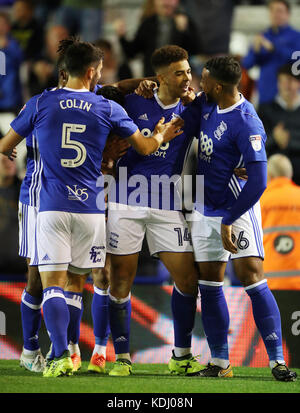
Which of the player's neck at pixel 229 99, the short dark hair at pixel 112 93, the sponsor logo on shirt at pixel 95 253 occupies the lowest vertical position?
the sponsor logo on shirt at pixel 95 253

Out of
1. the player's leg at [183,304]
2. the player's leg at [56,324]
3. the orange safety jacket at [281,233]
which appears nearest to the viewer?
the player's leg at [56,324]

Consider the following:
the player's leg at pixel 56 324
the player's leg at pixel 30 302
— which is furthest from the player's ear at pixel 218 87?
the player's leg at pixel 56 324

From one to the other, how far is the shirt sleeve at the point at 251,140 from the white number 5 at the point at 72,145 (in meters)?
1.04

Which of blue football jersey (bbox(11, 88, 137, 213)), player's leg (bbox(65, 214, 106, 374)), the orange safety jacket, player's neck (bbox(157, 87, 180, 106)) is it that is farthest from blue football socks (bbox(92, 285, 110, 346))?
the orange safety jacket

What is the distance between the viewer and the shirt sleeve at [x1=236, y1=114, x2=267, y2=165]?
483 cm

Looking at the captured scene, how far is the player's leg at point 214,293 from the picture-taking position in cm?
513

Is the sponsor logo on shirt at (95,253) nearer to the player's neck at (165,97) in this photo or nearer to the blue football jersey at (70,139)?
the blue football jersey at (70,139)

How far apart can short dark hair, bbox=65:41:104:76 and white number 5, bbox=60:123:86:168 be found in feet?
1.20

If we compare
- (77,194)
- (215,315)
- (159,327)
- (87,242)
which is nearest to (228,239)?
(215,315)

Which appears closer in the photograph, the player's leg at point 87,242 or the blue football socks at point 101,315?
the player's leg at point 87,242

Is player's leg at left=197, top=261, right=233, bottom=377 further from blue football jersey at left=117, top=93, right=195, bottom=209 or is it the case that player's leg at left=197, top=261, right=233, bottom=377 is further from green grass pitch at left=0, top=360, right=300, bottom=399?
blue football jersey at left=117, top=93, right=195, bottom=209

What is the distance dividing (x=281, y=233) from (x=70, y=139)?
117 inches

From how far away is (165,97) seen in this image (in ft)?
17.4
